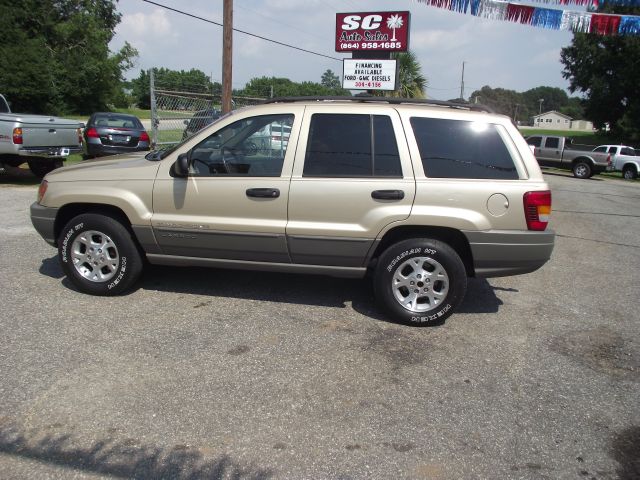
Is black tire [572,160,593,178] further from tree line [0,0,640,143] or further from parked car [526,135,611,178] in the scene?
tree line [0,0,640,143]

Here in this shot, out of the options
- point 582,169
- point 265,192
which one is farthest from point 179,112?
point 582,169

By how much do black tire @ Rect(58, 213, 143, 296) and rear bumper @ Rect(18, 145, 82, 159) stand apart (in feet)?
20.4

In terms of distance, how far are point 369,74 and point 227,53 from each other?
4458 mm

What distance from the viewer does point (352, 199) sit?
4516 mm

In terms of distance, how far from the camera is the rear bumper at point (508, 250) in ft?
14.6

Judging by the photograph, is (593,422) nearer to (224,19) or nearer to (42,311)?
(42,311)

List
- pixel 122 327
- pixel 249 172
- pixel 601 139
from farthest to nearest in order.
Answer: pixel 601 139, pixel 249 172, pixel 122 327

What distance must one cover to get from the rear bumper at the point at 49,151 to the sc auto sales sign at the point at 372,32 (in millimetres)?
8235

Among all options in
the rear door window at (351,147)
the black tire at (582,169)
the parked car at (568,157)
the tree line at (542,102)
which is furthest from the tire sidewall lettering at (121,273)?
the tree line at (542,102)

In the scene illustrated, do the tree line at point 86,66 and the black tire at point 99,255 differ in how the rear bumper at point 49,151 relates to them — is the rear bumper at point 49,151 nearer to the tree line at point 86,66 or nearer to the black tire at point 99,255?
the black tire at point 99,255

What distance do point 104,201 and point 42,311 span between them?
1.08 metres

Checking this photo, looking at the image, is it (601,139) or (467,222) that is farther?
(601,139)

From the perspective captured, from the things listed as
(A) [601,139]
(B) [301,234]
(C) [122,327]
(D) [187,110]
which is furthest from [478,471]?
(A) [601,139]

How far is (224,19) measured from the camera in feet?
44.8
